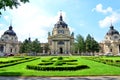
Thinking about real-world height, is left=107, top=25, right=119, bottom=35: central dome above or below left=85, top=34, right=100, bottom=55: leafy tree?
above

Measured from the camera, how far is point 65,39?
101 metres

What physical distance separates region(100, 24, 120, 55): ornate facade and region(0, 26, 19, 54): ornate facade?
51.3 meters

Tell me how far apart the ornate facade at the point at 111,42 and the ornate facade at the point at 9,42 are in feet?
168

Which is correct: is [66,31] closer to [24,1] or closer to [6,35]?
[6,35]

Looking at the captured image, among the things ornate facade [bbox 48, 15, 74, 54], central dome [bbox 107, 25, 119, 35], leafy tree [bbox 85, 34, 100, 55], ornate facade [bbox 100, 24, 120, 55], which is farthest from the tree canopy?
central dome [bbox 107, 25, 119, 35]

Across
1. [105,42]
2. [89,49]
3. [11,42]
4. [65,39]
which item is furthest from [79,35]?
[11,42]

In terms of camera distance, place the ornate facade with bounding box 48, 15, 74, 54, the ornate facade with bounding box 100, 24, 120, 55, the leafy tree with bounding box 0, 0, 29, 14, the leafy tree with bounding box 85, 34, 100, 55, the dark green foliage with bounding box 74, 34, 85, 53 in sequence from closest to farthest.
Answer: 1. the leafy tree with bounding box 0, 0, 29, 14
2. the leafy tree with bounding box 85, 34, 100, 55
3. the dark green foliage with bounding box 74, 34, 85, 53
4. the ornate facade with bounding box 48, 15, 74, 54
5. the ornate facade with bounding box 100, 24, 120, 55

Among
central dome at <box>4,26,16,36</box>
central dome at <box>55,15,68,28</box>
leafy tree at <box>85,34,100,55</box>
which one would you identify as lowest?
leafy tree at <box>85,34,100,55</box>

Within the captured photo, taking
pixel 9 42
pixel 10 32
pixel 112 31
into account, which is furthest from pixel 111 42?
pixel 10 32

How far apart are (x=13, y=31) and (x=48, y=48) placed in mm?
27322

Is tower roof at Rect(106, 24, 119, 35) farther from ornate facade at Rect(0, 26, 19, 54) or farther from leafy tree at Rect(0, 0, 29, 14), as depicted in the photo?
leafy tree at Rect(0, 0, 29, 14)

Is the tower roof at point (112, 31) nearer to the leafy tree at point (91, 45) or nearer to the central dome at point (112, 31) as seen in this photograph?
the central dome at point (112, 31)

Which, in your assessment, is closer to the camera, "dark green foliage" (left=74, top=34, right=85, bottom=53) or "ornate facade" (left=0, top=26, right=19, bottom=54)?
"dark green foliage" (left=74, top=34, right=85, bottom=53)

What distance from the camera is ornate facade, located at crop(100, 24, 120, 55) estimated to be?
111562 millimetres
